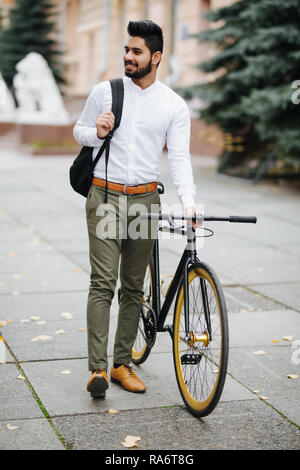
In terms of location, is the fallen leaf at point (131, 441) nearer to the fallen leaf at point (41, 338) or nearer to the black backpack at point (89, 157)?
the black backpack at point (89, 157)

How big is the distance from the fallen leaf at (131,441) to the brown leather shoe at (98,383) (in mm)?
477

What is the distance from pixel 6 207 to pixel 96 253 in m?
8.20

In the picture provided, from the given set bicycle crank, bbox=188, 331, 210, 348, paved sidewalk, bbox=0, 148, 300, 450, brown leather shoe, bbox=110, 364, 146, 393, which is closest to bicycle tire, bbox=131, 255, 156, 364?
paved sidewalk, bbox=0, 148, 300, 450

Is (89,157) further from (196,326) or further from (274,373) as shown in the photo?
(274,373)

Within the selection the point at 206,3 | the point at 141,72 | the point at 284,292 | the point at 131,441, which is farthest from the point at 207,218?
the point at 206,3

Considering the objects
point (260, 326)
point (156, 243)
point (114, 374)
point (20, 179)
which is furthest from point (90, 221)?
point (20, 179)

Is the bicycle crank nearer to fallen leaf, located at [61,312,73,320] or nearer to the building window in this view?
fallen leaf, located at [61,312,73,320]

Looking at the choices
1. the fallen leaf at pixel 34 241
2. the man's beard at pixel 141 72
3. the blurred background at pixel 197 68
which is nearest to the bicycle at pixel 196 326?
the man's beard at pixel 141 72

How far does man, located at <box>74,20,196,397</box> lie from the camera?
4.07 meters

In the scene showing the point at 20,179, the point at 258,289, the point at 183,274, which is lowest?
the point at 20,179

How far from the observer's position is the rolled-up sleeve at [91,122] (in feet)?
13.5

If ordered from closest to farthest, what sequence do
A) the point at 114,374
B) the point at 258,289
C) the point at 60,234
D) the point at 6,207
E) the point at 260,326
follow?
the point at 114,374 < the point at 260,326 < the point at 258,289 < the point at 60,234 < the point at 6,207

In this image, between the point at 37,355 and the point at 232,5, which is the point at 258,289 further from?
the point at 232,5

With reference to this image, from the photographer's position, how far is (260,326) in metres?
5.75
